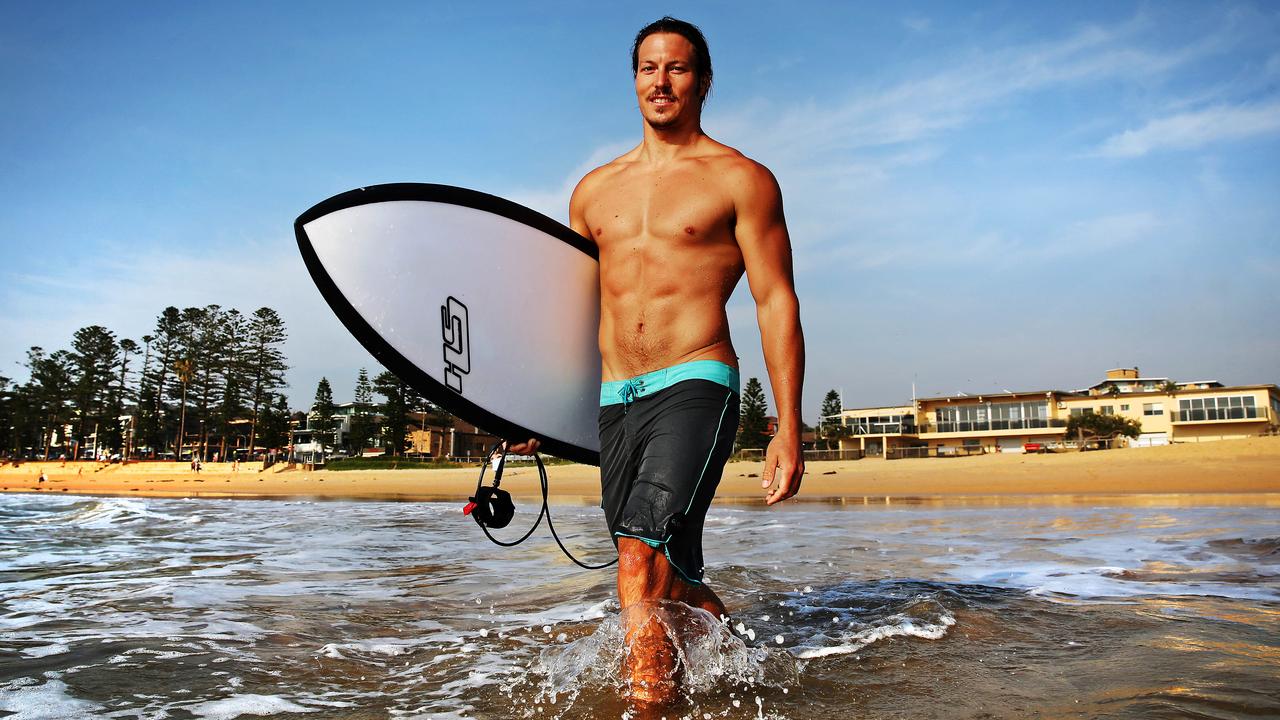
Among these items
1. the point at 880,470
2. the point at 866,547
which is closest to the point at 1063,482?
the point at 880,470

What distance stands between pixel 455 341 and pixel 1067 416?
48.0 metres

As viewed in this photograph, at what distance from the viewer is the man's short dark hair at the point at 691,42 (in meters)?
2.54

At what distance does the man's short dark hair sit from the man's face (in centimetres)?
2

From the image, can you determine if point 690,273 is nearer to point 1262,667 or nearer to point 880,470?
point 1262,667

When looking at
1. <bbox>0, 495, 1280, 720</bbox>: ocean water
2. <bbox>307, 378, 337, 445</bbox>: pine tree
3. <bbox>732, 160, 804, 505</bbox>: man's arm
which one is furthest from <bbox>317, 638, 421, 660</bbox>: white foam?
<bbox>307, 378, 337, 445</bbox>: pine tree

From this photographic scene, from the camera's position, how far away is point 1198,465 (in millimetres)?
17188

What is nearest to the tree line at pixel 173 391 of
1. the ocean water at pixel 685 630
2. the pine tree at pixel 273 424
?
the pine tree at pixel 273 424

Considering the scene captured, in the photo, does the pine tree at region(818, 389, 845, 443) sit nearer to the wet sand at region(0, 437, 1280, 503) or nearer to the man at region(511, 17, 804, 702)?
the wet sand at region(0, 437, 1280, 503)

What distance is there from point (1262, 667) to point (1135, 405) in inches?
1918

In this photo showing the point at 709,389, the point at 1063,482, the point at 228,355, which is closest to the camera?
the point at 709,389

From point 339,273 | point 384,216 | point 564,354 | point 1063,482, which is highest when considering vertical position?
point 384,216

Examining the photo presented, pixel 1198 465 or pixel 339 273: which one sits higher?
pixel 339 273

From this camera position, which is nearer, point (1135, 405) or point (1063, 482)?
point (1063, 482)

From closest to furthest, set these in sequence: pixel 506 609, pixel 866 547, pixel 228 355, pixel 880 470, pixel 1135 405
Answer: pixel 506 609
pixel 866 547
pixel 880 470
pixel 1135 405
pixel 228 355
